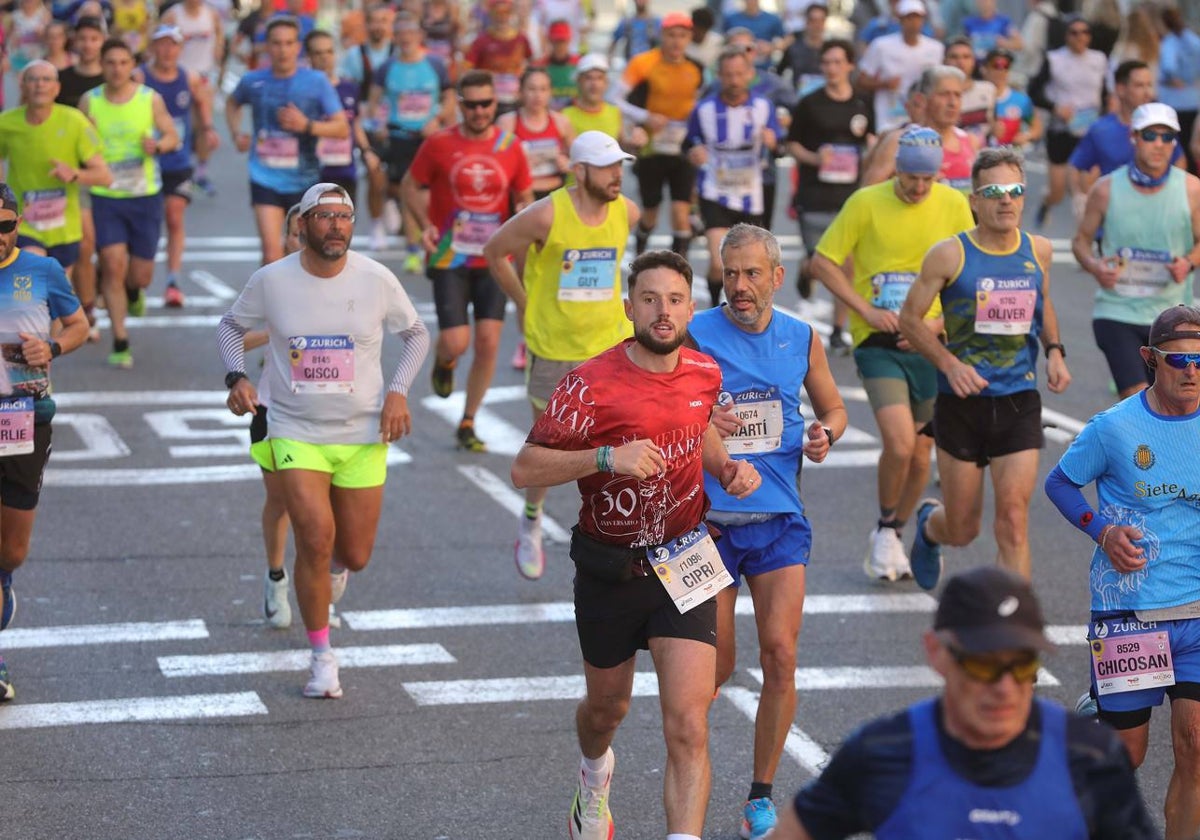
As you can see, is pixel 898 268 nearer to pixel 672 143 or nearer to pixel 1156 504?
pixel 1156 504

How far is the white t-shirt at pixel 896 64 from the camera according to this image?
60.7ft

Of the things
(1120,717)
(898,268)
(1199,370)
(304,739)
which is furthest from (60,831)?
(898,268)

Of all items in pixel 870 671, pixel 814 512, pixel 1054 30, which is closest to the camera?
pixel 870 671

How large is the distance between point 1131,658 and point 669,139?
464 inches

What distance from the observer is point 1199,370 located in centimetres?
628

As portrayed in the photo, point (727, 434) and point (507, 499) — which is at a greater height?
point (727, 434)

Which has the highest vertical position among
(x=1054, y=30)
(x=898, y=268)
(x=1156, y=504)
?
(x=1156, y=504)

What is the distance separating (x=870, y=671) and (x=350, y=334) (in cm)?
251

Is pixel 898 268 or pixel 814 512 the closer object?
pixel 898 268

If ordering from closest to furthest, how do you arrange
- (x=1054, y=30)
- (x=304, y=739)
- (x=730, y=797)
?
(x=730, y=797)
(x=304, y=739)
(x=1054, y=30)

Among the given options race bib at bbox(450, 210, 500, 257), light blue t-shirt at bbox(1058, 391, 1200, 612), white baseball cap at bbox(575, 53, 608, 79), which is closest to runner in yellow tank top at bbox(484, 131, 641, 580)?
race bib at bbox(450, 210, 500, 257)

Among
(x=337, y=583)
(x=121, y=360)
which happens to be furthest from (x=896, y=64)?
(x=337, y=583)

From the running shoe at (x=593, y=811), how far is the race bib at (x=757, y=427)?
1.14 metres

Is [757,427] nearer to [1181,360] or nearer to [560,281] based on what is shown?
[1181,360]
